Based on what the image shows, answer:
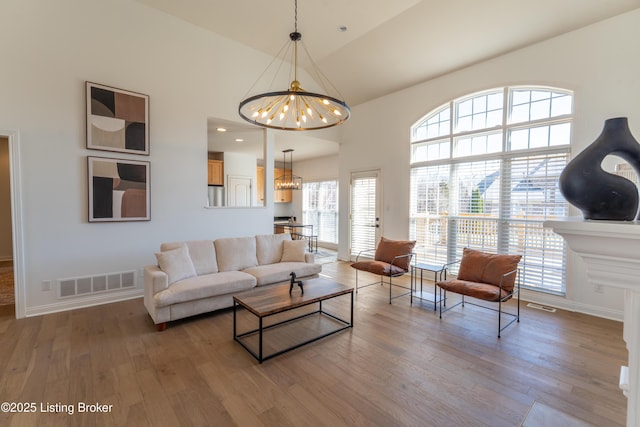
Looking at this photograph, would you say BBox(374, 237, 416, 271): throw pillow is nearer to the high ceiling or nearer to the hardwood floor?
the hardwood floor

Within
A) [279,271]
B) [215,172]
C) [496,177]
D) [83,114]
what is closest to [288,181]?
[215,172]

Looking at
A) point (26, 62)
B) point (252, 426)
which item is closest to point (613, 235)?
point (252, 426)

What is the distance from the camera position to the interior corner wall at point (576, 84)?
3307 millimetres

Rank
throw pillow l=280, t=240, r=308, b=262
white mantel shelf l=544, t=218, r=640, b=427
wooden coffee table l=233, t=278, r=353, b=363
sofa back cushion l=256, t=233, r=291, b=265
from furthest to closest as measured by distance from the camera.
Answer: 1. throw pillow l=280, t=240, r=308, b=262
2. sofa back cushion l=256, t=233, r=291, b=265
3. wooden coffee table l=233, t=278, r=353, b=363
4. white mantel shelf l=544, t=218, r=640, b=427

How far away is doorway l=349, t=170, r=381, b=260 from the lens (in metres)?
6.08

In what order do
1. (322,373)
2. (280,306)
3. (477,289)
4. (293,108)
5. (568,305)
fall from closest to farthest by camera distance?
(322,373), (280,306), (477,289), (568,305), (293,108)

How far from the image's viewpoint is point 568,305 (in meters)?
3.73

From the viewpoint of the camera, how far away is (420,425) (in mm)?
1807

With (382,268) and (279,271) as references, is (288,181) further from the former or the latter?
(382,268)

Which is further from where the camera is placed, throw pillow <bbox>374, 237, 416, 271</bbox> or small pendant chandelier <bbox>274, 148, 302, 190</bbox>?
small pendant chandelier <bbox>274, 148, 302, 190</bbox>

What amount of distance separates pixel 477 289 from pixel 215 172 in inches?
266

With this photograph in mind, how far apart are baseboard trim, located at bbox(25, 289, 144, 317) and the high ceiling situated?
13.7ft

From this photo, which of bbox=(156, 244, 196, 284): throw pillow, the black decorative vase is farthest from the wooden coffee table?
the black decorative vase

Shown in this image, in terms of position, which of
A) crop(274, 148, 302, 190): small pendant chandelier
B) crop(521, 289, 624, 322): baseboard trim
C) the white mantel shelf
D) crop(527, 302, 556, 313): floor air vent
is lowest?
crop(527, 302, 556, 313): floor air vent
